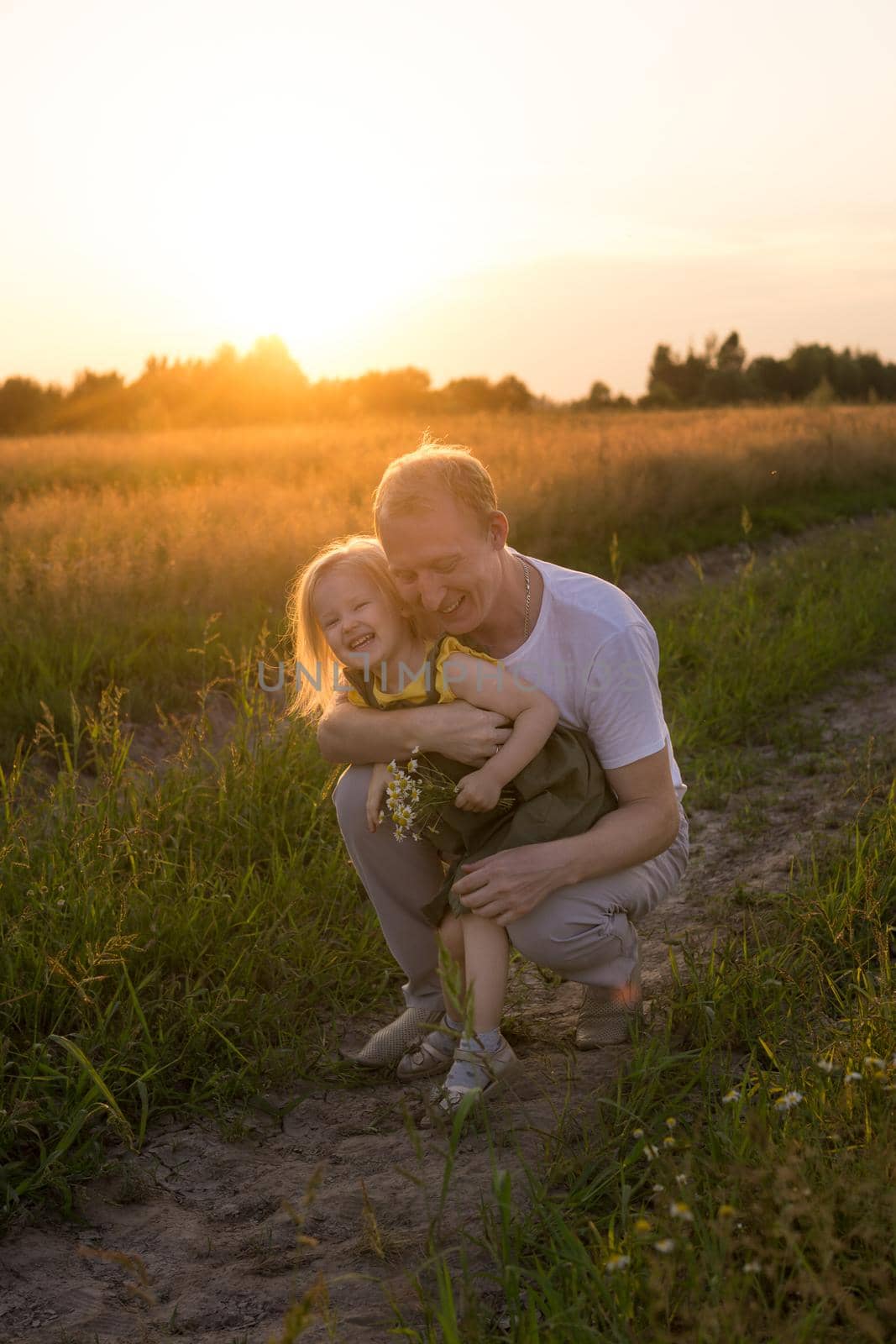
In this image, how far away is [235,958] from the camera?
9.81 ft

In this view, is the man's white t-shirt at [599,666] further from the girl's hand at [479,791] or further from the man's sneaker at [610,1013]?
the man's sneaker at [610,1013]

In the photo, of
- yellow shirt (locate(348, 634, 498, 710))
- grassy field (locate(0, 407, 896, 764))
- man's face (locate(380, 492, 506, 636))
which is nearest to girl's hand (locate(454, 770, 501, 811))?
yellow shirt (locate(348, 634, 498, 710))

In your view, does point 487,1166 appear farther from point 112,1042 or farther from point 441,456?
point 441,456

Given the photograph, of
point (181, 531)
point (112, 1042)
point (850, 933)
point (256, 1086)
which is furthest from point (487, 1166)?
point (181, 531)

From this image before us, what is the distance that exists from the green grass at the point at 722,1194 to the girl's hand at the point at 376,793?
0.81 meters

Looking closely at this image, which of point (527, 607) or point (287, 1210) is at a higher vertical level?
point (527, 607)

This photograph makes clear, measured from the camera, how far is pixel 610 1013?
2736 mm

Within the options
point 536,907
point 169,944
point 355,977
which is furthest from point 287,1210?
point 355,977

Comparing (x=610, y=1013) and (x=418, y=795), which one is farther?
(x=610, y=1013)

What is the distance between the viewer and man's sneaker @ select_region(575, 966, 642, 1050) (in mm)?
2721

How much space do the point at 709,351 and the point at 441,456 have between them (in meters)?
46.0

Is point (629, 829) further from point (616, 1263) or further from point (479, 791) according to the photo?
point (616, 1263)

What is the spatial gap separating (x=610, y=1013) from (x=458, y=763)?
0.73 m

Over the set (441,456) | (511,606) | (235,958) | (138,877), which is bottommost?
(235,958)
